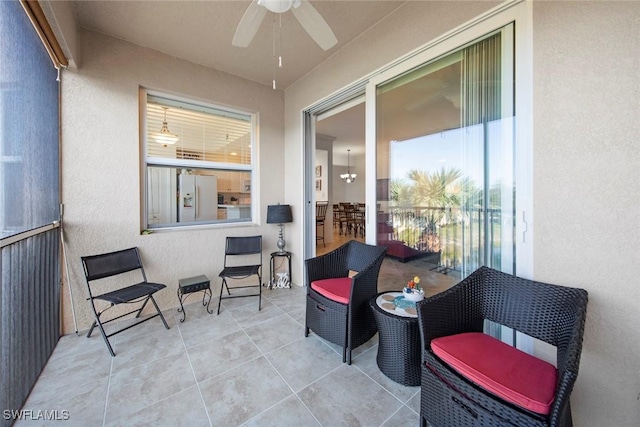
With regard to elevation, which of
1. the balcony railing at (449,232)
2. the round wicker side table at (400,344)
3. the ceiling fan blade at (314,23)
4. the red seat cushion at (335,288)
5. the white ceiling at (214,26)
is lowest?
the round wicker side table at (400,344)

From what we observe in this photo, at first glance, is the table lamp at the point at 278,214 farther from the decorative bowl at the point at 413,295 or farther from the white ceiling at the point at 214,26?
the decorative bowl at the point at 413,295

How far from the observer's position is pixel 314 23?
163 cm

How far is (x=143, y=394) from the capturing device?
1.59 metres

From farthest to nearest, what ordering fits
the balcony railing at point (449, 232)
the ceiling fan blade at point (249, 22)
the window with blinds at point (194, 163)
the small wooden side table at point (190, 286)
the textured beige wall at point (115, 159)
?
the window with blinds at point (194, 163), the small wooden side table at point (190, 286), the textured beige wall at point (115, 159), the balcony railing at point (449, 232), the ceiling fan blade at point (249, 22)

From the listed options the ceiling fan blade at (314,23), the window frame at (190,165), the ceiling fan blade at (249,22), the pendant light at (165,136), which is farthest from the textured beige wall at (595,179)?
the pendant light at (165,136)

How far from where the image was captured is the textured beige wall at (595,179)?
1.19 metres

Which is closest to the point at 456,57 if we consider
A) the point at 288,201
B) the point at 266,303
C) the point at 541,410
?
the point at 541,410

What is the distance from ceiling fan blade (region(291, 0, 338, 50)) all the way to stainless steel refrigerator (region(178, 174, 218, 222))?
89.0 inches

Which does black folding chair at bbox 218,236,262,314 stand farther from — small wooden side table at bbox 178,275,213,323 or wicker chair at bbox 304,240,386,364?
wicker chair at bbox 304,240,386,364

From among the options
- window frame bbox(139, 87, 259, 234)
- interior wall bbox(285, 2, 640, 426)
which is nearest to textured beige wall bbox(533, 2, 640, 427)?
interior wall bbox(285, 2, 640, 426)

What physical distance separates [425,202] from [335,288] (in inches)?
43.4

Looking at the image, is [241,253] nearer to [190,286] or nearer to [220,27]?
[190,286]

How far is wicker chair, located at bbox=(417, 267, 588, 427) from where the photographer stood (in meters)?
0.96

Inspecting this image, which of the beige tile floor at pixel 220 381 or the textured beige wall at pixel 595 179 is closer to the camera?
the textured beige wall at pixel 595 179
